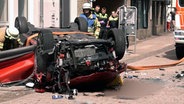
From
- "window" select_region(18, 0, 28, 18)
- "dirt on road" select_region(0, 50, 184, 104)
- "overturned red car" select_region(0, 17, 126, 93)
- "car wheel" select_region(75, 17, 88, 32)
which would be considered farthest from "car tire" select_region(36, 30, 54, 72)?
"window" select_region(18, 0, 28, 18)

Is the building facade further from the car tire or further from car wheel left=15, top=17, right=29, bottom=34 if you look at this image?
the car tire

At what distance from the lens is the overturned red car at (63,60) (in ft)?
28.9

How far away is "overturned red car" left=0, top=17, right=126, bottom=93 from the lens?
28.9 ft

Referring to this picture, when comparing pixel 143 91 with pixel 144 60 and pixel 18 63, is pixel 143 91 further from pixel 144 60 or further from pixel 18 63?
pixel 144 60

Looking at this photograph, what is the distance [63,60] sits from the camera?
879cm

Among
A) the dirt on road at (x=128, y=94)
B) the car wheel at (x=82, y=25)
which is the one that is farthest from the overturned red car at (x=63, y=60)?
the car wheel at (x=82, y=25)

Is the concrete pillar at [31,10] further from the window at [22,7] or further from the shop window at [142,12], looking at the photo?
the shop window at [142,12]

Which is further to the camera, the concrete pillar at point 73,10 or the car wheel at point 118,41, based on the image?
the concrete pillar at point 73,10

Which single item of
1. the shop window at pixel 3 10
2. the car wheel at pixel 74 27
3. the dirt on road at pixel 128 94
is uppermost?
the shop window at pixel 3 10

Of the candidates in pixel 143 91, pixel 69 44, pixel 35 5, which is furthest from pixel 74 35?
pixel 35 5

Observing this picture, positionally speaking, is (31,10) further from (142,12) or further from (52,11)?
(142,12)

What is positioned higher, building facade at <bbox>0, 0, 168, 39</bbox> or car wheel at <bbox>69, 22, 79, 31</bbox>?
building facade at <bbox>0, 0, 168, 39</bbox>

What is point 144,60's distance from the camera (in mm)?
15648

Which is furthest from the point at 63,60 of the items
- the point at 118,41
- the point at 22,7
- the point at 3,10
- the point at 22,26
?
the point at 22,7
